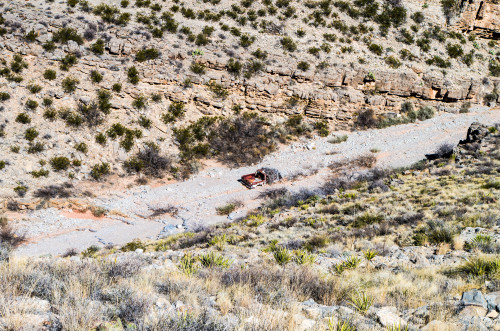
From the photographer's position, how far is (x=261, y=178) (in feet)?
60.2

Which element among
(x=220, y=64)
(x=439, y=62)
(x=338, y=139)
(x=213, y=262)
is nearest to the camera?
(x=213, y=262)

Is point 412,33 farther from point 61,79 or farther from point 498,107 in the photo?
point 61,79

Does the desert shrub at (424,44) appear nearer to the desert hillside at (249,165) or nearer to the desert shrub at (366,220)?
the desert hillside at (249,165)

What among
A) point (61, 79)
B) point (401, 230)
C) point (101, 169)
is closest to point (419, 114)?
point (401, 230)

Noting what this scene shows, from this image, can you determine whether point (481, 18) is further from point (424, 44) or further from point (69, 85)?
point (69, 85)

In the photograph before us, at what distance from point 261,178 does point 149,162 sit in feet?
22.3

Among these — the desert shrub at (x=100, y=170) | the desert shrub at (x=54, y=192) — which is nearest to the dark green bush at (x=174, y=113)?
the desert shrub at (x=100, y=170)

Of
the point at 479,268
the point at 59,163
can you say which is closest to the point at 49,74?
the point at 59,163

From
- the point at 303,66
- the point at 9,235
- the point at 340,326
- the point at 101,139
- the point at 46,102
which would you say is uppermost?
the point at 303,66

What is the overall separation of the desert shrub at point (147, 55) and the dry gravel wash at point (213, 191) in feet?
31.8

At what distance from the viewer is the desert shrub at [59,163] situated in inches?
633

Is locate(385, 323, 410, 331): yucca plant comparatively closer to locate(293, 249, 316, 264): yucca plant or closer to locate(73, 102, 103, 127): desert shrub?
locate(293, 249, 316, 264): yucca plant

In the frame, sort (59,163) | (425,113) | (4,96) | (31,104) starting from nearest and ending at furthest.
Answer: (59,163)
(4,96)
(31,104)
(425,113)

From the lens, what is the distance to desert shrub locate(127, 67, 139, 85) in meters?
20.9
